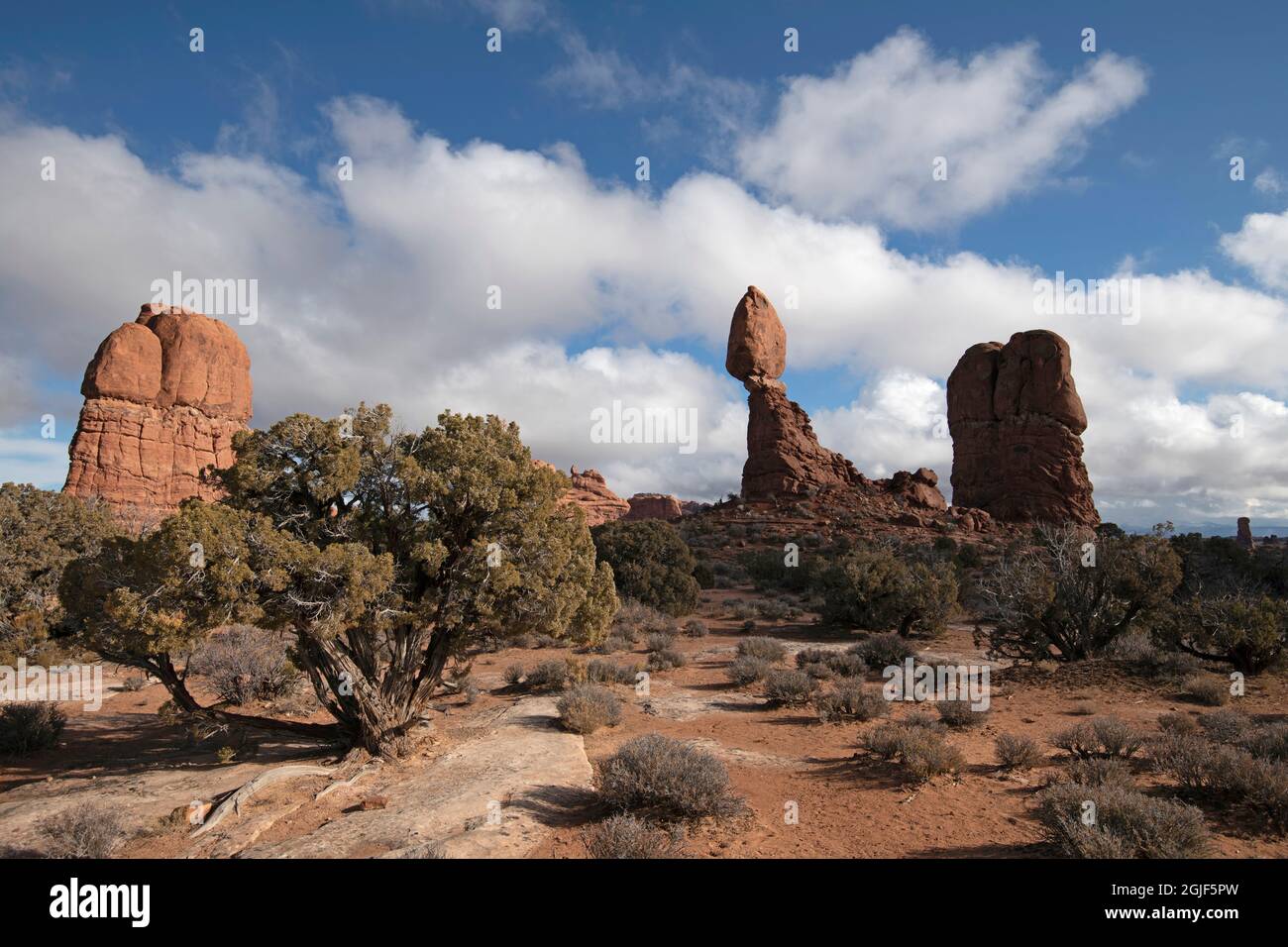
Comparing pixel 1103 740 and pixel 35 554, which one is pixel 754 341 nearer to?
pixel 35 554

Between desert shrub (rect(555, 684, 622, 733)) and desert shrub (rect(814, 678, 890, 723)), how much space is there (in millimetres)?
3677

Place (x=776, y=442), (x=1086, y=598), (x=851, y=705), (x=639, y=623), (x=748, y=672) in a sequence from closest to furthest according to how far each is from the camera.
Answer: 1. (x=851, y=705)
2. (x=748, y=672)
3. (x=1086, y=598)
4. (x=639, y=623)
5. (x=776, y=442)

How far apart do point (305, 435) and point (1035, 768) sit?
10.7 m

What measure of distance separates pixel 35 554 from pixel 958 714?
24533 mm

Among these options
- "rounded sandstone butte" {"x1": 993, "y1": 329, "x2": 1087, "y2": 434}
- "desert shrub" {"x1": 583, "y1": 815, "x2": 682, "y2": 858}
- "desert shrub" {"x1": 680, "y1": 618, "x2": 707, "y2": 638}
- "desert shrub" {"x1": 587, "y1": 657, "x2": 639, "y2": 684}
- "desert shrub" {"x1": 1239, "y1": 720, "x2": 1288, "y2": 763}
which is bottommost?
"desert shrub" {"x1": 680, "y1": 618, "x2": 707, "y2": 638}

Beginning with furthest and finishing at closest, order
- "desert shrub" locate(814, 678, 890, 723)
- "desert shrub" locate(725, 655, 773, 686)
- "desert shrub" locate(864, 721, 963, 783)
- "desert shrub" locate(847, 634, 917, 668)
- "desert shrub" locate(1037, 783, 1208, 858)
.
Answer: "desert shrub" locate(847, 634, 917, 668)
"desert shrub" locate(725, 655, 773, 686)
"desert shrub" locate(814, 678, 890, 723)
"desert shrub" locate(864, 721, 963, 783)
"desert shrub" locate(1037, 783, 1208, 858)

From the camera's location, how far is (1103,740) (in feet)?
27.3

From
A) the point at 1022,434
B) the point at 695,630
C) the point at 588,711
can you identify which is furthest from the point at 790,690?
the point at 1022,434

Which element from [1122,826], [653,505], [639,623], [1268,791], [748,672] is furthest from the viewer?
[653,505]

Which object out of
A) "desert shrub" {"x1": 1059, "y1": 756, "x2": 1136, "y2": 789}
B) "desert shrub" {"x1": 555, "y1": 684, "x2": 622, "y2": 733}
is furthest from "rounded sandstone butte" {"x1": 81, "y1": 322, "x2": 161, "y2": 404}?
"desert shrub" {"x1": 1059, "y1": 756, "x2": 1136, "y2": 789}

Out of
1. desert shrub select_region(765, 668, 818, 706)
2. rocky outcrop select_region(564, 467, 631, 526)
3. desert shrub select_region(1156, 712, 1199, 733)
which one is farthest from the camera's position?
rocky outcrop select_region(564, 467, 631, 526)

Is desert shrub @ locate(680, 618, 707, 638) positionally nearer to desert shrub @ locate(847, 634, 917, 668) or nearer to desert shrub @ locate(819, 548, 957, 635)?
desert shrub @ locate(819, 548, 957, 635)

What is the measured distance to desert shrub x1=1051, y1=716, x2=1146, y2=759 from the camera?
27.1 ft

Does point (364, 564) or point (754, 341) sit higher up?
point (754, 341)
